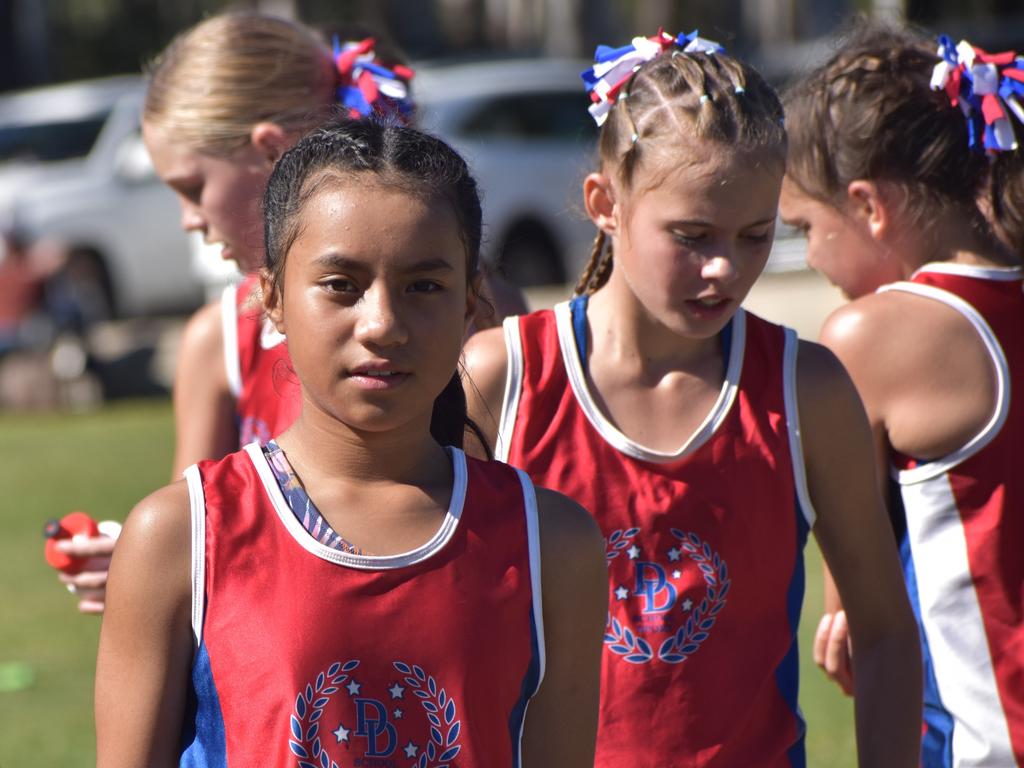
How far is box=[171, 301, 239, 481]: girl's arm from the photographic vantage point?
127 inches

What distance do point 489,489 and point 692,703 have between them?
0.60 m

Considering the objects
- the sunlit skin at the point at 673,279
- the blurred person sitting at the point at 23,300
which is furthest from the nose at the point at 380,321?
the blurred person sitting at the point at 23,300

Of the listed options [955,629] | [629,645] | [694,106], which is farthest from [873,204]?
[629,645]

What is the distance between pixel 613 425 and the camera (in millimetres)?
2586

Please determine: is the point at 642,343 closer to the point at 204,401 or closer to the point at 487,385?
the point at 487,385

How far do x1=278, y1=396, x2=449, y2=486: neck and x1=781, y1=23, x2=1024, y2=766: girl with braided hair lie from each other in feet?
3.36

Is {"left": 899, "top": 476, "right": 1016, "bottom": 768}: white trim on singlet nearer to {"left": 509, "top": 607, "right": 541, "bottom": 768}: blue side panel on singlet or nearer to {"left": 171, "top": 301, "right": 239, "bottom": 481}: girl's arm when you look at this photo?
{"left": 509, "top": 607, "right": 541, "bottom": 768}: blue side panel on singlet

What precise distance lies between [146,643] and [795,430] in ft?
3.61

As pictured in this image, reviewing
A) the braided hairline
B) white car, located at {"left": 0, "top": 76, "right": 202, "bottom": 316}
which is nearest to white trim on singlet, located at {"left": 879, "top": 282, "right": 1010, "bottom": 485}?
the braided hairline

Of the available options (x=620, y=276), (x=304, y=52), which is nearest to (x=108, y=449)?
(x=304, y=52)

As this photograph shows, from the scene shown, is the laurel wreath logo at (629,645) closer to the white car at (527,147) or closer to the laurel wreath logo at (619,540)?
the laurel wreath logo at (619,540)

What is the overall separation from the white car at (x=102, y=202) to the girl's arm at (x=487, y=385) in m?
12.8

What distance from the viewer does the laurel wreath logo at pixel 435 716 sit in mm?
2004

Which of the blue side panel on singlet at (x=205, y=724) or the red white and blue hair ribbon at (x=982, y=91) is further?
the red white and blue hair ribbon at (x=982, y=91)
